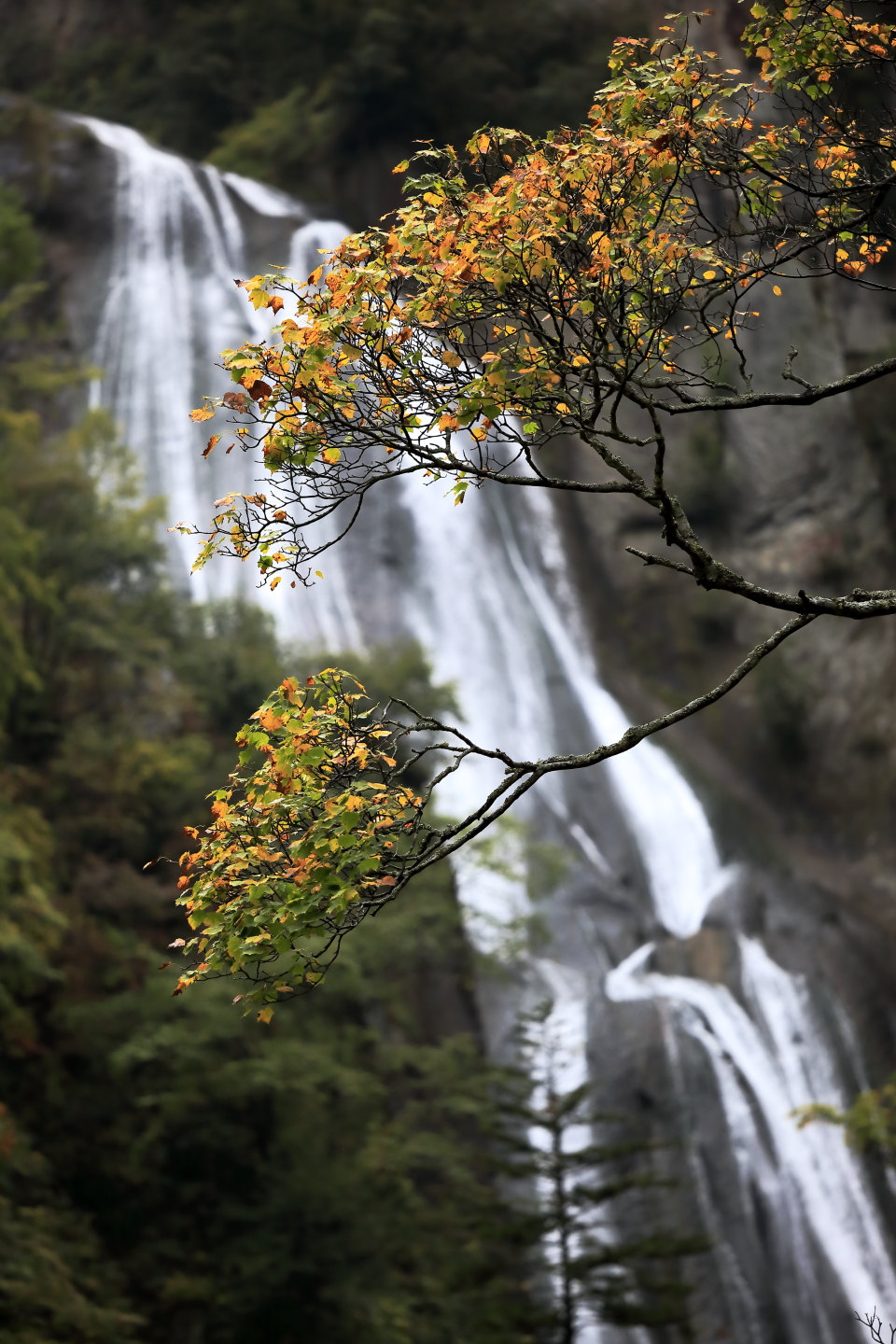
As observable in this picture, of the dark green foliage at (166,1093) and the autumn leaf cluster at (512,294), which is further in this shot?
the dark green foliage at (166,1093)

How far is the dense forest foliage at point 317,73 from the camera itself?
96.9ft

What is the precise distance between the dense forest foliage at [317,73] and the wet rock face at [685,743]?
4.16 m

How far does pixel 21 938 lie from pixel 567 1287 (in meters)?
5.91

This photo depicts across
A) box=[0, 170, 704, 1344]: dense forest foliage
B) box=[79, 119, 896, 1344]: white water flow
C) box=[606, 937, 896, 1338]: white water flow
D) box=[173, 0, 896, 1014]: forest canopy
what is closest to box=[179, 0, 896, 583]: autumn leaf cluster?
box=[173, 0, 896, 1014]: forest canopy

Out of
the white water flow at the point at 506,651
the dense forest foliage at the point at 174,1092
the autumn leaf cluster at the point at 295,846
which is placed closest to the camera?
the autumn leaf cluster at the point at 295,846

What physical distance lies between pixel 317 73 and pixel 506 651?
19284 millimetres

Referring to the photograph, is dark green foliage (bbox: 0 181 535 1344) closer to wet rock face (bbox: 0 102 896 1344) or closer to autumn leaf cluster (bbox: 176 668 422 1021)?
wet rock face (bbox: 0 102 896 1344)

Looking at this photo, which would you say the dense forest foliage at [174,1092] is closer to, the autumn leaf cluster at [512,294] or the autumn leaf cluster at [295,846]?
the autumn leaf cluster at [295,846]

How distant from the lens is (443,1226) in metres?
12.4

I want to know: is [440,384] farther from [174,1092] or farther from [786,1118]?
[786,1118]

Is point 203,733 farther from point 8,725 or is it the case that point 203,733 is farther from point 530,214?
point 530,214

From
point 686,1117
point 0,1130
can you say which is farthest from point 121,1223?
point 686,1117

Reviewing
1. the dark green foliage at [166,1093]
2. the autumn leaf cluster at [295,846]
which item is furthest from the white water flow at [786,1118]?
the autumn leaf cluster at [295,846]

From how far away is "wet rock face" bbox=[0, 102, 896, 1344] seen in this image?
16.0 metres
